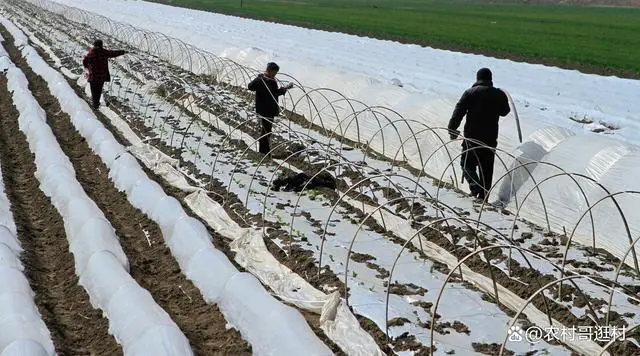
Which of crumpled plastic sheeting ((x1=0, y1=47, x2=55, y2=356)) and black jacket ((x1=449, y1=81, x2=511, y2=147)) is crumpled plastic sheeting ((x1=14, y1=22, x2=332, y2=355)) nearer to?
crumpled plastic sheeting ((x1=0, y1=47, x2=55, y2=356))

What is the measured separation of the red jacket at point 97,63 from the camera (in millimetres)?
13914

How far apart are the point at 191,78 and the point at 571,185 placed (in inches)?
511

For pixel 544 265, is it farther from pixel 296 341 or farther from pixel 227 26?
pixel 227 26

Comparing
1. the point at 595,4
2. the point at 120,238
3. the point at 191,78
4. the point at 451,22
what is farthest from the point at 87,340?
the point at 595,4

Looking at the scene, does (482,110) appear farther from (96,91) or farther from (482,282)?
(96,91)

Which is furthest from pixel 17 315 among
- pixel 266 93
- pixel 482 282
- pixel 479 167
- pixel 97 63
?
pixel 97 63

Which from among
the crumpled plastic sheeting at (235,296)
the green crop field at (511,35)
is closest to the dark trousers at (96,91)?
the crumpled plastic sheeting at (235,296)

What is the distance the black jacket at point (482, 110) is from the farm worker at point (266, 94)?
9.65 feet

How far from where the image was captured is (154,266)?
728cm

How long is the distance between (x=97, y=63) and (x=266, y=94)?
474 cm

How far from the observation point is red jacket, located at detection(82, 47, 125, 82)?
13.9 metres

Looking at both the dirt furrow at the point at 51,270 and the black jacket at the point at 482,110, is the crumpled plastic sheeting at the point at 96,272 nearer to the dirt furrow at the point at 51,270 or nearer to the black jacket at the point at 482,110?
the dirt furrow at the point at 51,270

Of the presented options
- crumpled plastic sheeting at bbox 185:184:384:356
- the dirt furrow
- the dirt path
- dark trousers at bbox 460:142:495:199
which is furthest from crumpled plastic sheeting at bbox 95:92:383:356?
dark trousers at bbox 460:142:495:199

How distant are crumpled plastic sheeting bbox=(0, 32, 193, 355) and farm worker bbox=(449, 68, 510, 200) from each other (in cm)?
427
